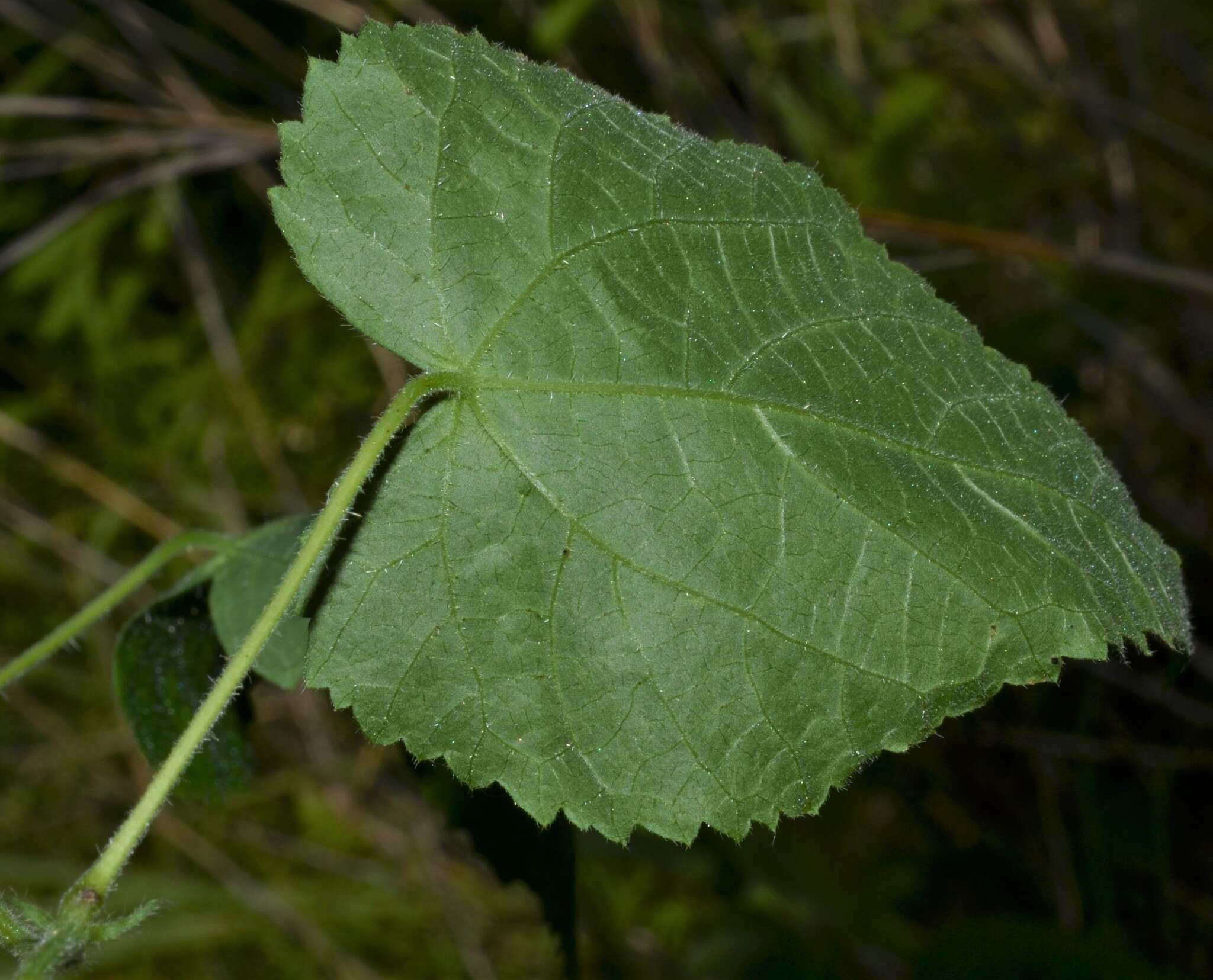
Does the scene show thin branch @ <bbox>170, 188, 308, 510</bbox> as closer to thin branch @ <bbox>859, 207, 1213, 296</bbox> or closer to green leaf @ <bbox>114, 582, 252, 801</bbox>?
green leaf @ <bbox>114, 582, 252, 801</bbox>

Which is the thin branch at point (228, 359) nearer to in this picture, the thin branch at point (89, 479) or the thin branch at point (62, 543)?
the thin branch at point (89, 479)

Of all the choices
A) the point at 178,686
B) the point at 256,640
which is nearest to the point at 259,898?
the point at 178,686

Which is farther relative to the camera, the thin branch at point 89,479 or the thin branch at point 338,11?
the thin branch at point 89,479

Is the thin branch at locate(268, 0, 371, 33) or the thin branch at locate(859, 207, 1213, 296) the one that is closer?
the thin branch at locate(859, 207, 1213, 296)

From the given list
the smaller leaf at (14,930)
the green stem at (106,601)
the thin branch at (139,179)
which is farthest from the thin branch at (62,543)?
the smaller leaf at (14,930)

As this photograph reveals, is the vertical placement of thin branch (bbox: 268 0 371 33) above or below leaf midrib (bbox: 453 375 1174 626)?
below

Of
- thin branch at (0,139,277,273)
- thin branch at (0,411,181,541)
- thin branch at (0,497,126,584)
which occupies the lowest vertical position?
thin branch at (0,497,126,584)

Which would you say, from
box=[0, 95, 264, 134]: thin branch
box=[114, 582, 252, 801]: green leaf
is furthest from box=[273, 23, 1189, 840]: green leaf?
box=[0, 95, 264, 134]: thin branch
